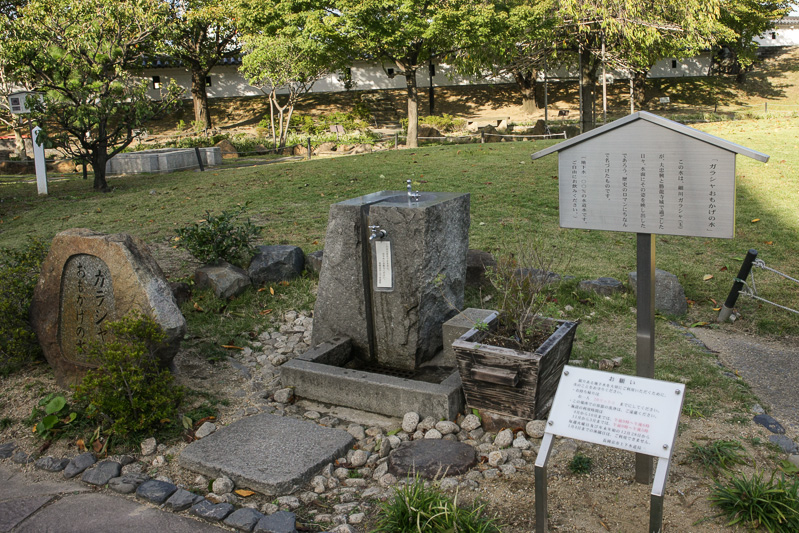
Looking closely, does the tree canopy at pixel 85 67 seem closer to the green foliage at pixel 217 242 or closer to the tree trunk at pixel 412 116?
the tree trunk at pixel 412 116

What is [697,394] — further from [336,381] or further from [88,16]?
[88,16]

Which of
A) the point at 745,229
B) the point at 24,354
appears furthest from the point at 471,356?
the point at 745,229

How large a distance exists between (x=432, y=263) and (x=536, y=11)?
15.7 metres

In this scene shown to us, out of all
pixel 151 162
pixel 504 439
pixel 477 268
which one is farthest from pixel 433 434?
pixel 151 162

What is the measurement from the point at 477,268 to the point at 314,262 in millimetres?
1716

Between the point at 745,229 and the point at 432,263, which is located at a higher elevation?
the point at 432,263

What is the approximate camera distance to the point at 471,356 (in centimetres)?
411

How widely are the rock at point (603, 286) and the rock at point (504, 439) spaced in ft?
9.16

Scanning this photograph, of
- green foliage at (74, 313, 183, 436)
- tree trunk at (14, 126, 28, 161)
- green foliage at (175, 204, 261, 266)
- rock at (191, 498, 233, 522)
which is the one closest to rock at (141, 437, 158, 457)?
green foliage at (74, 313, 183, 436)

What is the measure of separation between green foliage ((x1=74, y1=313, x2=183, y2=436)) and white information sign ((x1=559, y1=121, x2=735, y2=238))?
8.84ft

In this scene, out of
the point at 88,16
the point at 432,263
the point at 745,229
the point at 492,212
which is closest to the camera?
the point at 432,263

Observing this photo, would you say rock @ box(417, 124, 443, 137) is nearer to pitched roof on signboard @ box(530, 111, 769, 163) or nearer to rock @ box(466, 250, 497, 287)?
rock @ box(466, 250, 497, 287)

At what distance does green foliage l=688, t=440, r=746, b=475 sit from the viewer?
3.57 metres

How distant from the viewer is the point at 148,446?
4.11 meters
